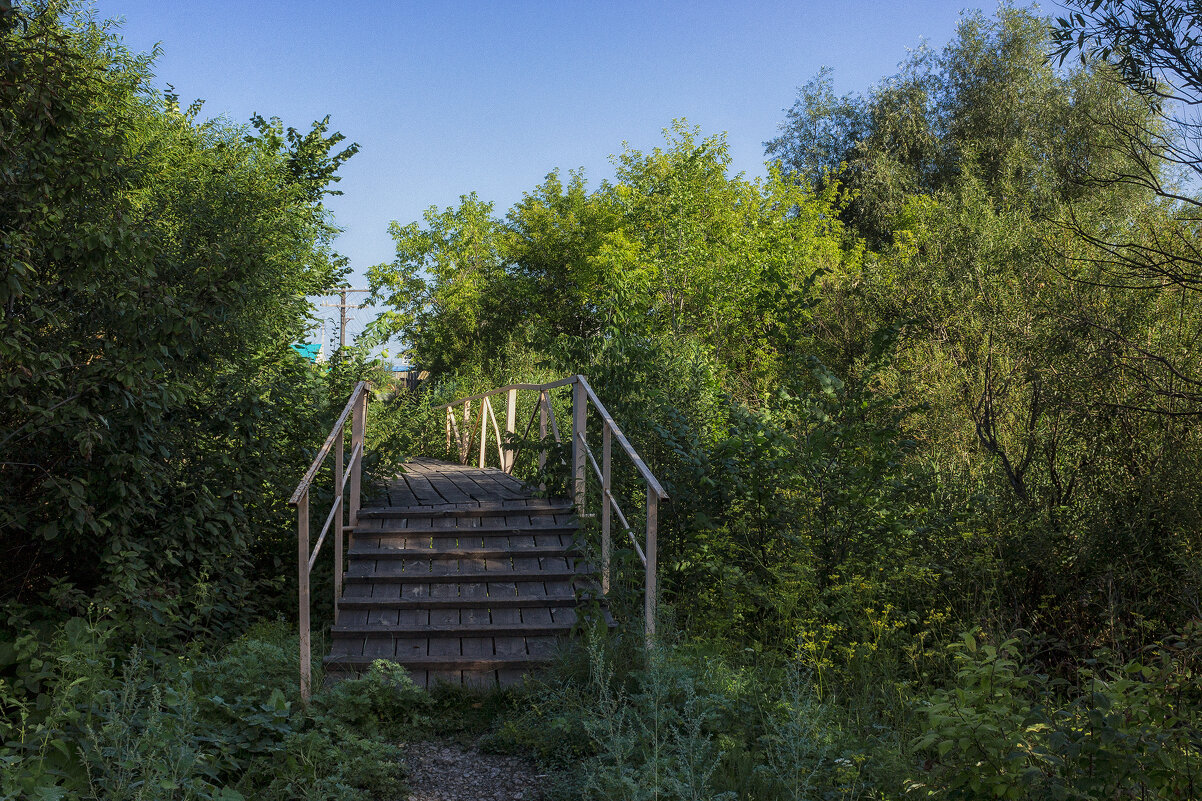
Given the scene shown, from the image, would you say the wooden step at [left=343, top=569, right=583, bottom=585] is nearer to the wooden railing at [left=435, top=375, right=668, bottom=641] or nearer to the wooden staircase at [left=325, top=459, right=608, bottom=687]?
the wooden staircase at [left=325, top=459, right=608, bottom=687]

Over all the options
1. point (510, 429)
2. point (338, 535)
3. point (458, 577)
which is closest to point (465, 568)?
point (458, 577)

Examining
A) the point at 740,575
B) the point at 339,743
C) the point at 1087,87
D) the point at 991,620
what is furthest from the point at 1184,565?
the point at 1087,87

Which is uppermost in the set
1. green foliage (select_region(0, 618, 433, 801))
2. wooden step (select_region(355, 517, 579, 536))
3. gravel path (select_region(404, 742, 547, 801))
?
wooden step (select_region(355, 517, 579, 536))

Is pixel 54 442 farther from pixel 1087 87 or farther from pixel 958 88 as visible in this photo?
pixel 958 88

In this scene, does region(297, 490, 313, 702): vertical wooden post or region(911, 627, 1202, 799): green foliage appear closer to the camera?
region(911, 627, 1202, 799): green foliage

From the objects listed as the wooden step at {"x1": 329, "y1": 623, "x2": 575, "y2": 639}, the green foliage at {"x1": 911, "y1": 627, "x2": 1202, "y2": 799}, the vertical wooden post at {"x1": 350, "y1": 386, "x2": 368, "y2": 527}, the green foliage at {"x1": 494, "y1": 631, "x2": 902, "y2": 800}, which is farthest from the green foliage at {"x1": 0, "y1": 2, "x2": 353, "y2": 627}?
the green foliage at {"x1": 911, "y1": 627, "x2": 1202, "y2": 799}

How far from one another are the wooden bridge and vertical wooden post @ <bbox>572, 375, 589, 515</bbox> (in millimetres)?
12

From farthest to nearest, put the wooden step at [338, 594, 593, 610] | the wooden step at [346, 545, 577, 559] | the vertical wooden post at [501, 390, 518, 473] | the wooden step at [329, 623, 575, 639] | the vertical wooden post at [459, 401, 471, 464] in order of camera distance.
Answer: the vertical wooden post at [459, 401, 471, 464], the vertical wooden post at [501, 390, 518, 473], the wooden step at [346, 545, 577, 559], the wooden step at [338, 594, 593, 610], the wooden step at [329, 623, 575, 639]

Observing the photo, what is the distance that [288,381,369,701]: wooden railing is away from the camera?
187 inches

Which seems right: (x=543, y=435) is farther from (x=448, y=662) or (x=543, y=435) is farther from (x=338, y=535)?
(x=448, y=662)

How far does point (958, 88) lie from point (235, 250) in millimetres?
21799

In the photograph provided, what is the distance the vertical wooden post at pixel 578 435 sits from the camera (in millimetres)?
7027

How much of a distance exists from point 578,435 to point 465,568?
1.38 m

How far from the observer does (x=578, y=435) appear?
707cm
